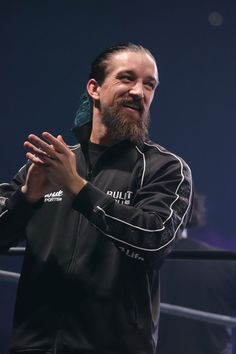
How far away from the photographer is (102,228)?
57.1 inches

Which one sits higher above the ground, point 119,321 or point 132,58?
point 132,58

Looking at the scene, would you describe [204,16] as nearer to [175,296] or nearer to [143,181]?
[175,296]

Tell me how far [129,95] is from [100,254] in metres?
0.42

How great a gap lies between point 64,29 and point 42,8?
215 millimetres

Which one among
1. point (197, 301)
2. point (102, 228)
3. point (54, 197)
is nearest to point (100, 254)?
point (102, 228)

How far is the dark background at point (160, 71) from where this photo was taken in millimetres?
4805

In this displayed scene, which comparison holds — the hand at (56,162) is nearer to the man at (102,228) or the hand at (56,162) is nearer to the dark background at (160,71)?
the man at (102,228)

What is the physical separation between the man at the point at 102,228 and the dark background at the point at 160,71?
3080 mm

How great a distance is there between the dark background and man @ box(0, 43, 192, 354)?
308cm

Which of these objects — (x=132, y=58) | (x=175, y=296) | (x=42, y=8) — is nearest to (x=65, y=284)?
(x=132, y=58)

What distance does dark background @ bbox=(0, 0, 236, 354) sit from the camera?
480 centimetres

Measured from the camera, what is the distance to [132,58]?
1.75 m

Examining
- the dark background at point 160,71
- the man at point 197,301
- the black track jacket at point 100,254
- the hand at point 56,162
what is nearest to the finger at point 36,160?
the hand at point 56,162

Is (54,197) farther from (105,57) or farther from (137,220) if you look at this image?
(105,57)
